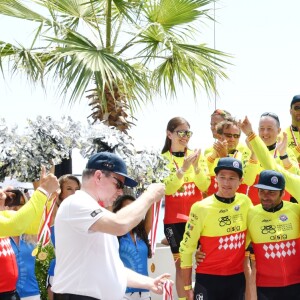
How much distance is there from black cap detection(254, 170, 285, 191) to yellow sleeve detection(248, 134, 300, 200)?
0.16 metres

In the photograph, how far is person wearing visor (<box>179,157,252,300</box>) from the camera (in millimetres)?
5602

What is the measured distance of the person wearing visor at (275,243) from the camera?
18.1ft

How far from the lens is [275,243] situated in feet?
18.2

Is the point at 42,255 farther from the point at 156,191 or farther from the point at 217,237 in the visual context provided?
the point at 156,191

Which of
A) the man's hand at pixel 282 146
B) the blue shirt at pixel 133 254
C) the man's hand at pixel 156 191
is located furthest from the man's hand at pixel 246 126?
the man's hand at pixel 156 191

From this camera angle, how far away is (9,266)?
5262 mm

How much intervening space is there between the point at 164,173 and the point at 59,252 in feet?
7.86

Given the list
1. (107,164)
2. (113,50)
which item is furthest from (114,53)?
(107,164)

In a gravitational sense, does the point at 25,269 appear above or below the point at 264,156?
below

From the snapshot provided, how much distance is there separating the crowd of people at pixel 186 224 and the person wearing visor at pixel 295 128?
12 millimetres

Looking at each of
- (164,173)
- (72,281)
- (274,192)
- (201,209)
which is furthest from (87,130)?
(72,281)

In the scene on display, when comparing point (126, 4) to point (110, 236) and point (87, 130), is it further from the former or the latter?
point (110, 236)

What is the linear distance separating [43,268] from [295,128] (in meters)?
3.04

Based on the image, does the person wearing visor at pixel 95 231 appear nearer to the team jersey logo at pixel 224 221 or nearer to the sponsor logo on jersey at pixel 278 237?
the team jersey logo at pixel 224 221
